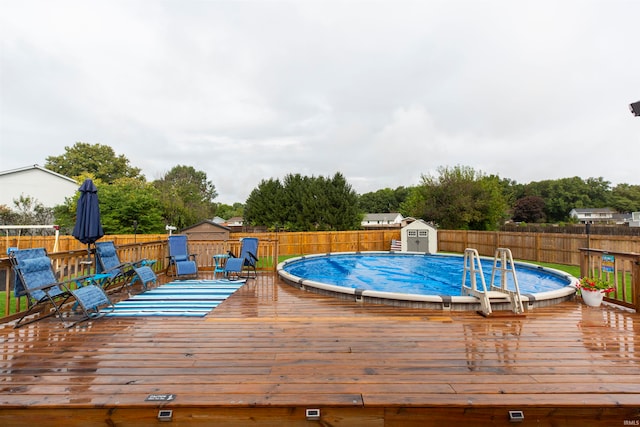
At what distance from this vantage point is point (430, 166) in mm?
23000

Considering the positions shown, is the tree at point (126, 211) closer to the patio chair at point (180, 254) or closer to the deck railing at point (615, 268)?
the patio chair at point (180, 254)

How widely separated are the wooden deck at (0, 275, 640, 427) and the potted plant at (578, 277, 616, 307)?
622 mm

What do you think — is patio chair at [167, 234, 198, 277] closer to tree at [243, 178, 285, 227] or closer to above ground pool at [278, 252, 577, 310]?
above ground pool at [278, 252, 577, 310]

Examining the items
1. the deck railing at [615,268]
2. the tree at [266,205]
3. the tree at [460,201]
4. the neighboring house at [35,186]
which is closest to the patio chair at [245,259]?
the deck railing at [615,268]

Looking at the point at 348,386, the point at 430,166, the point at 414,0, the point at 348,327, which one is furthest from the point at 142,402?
the point at 430,166

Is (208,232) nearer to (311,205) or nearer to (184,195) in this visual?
(311,205)

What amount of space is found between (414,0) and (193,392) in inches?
418

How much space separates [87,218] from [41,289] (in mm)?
1743

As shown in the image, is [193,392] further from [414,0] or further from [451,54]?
[451,54]

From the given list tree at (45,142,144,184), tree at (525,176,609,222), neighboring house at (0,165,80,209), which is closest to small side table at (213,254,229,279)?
neighboring house at (0,165,80,209)

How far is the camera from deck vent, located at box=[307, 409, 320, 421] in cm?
201

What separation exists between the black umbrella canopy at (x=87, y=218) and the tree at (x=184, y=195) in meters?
20.7

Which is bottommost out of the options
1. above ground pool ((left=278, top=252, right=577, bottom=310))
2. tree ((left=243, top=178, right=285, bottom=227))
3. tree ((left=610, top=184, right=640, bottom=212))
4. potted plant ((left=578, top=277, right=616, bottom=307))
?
above ground pool ((left=278, top=252, right=577, bottom=310))

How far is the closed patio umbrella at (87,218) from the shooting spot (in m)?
5.21
